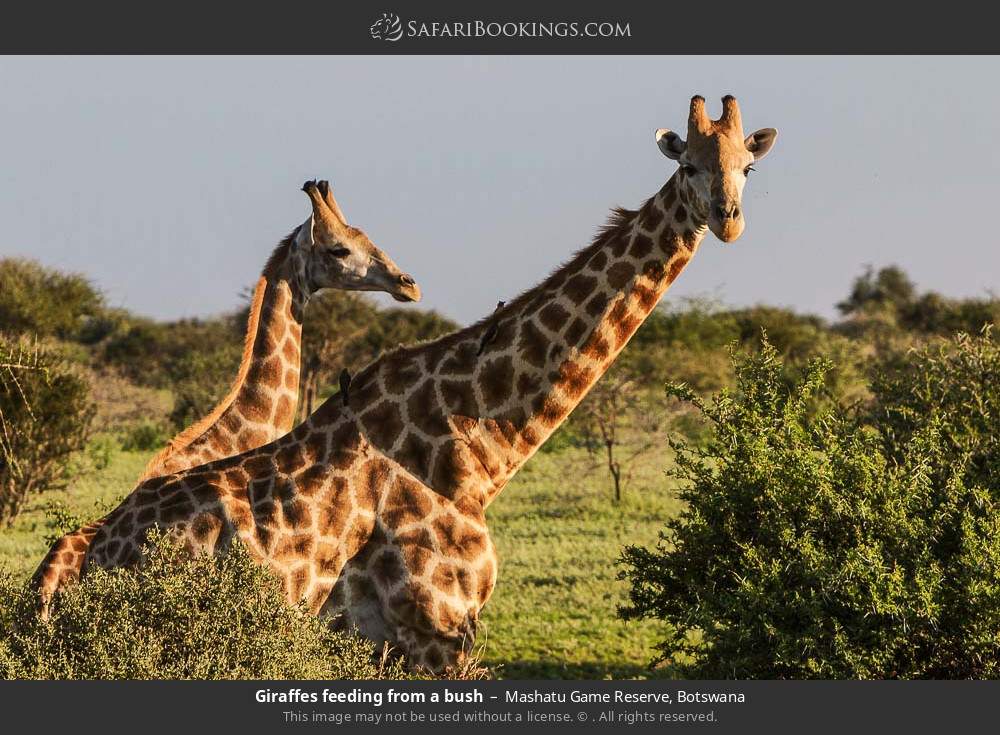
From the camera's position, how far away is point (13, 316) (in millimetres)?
31297

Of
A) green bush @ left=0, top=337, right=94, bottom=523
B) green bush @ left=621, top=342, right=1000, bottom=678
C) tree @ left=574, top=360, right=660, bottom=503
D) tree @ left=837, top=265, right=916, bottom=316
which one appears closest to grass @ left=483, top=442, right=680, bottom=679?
tree @ left=574, top=360, right=660, bottom=503

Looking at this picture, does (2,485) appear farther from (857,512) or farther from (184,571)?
(857,512)

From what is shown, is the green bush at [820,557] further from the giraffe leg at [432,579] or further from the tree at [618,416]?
the tree at [618,416]

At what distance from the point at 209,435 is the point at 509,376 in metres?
2.56

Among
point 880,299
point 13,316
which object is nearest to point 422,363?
point 13,316

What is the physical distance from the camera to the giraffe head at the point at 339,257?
9.20 meters

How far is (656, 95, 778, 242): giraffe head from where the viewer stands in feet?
22.4

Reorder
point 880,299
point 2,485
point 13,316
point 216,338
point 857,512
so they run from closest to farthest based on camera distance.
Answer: point 857,512, point 2,485, point 13,316, point 216,338, point 880,299

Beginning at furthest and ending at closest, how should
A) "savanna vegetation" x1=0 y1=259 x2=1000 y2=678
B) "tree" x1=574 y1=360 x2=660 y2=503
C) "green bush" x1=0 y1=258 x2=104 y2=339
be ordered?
"green bush" x1=0 y1=258 x2=104 y2=339 → "tree" x1=574 y1=360 x2=660 y2=503 → "savanna vegetation" x1=0 y1=259 x2=1000 y2=678

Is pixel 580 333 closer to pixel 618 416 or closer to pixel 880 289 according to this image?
pixel 618 416

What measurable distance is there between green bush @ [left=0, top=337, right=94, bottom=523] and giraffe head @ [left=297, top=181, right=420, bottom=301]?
26.3 feet

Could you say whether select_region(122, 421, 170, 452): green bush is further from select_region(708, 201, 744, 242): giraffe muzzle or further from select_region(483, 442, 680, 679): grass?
select_region(708, 201, 744, 242): giraffe muzzle

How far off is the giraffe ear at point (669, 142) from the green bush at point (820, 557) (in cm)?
203
